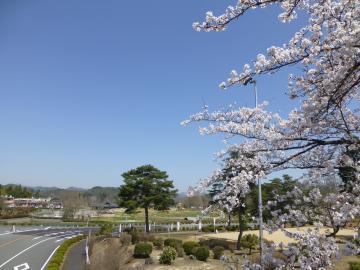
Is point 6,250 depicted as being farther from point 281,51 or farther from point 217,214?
point 281,51

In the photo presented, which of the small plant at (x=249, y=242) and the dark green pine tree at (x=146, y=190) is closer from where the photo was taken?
the small plant at (x=249, y=242)

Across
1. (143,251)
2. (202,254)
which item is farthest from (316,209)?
(143,251)

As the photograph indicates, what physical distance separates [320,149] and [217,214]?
6.33ft

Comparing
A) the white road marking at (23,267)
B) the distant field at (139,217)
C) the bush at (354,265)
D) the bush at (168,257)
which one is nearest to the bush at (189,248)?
the bush at (168,257)

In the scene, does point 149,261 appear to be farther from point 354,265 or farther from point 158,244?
point 354,265

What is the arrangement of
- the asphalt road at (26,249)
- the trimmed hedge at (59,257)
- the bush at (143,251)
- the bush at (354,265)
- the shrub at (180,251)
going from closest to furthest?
1. the bush at (354,265)
2. the shrub at (180,251)
3. the bush at (143,251)
4. the trimmed hedge at (59,257)
5. the asphalt road at (26,249)

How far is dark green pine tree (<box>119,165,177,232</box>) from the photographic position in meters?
32.1

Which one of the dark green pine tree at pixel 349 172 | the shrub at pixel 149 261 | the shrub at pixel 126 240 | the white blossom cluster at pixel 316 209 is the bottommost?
the shrub at pixel 149 261

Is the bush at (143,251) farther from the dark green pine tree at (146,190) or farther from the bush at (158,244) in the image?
the dark green pine tree at (146,190)

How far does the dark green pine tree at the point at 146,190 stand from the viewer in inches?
1262

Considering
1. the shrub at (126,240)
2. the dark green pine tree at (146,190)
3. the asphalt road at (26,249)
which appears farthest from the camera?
the dark green pine tree at (146,190)

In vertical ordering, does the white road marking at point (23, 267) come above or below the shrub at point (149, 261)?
below

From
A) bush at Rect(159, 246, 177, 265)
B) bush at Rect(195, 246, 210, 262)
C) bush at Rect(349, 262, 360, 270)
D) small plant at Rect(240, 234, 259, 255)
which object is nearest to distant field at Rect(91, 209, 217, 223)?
small plant at Rect(240, 234, 259, 255)

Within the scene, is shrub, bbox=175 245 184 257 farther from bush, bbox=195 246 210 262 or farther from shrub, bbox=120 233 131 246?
shrub, bbox=120 233 131 246
